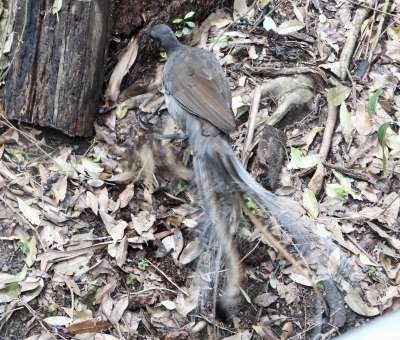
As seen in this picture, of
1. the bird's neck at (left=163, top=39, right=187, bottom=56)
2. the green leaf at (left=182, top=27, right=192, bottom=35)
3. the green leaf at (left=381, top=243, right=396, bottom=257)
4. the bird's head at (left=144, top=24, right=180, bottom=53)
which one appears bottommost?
the green leaf at (left=381, top=243, right=396, bottom=257)

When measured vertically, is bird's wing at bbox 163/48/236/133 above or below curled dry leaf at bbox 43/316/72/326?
above

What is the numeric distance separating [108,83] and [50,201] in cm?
133

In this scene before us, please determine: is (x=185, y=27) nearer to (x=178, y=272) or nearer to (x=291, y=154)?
(x=291, y=154)

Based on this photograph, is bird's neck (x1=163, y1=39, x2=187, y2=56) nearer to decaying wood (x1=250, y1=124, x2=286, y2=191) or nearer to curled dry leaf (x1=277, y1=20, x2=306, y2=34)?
decaying wood (x1=250, y1=124, x2=286, y2=191)

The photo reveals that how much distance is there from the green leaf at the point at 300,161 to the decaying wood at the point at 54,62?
1.95 m

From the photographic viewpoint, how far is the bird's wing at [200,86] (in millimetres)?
4414

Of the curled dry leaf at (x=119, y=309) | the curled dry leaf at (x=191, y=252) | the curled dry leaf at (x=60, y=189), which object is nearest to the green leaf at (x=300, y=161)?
the curled dry leaf at (x=191, y=252)

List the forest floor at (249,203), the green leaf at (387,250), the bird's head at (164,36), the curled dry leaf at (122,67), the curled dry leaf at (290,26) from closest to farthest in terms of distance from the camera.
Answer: the forest floor at (249,203)
the green leaf at (387,250)
the bird's head at (164,36)
the curled dry leaf at (122,67)
the curled dry leaf at (290,26)

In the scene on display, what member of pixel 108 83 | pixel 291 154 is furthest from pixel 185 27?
pixel 291 154

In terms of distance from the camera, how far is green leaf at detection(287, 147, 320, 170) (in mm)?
4914

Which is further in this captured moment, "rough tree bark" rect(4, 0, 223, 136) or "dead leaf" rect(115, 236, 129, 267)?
"rough tree bark" rect(4, 0, 223, 136)

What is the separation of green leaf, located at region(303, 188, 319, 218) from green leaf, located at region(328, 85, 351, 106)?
100cm

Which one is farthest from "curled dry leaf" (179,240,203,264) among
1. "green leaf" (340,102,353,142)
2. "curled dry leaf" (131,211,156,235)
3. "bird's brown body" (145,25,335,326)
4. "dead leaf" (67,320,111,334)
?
"green leaf" (340,102,353,142)

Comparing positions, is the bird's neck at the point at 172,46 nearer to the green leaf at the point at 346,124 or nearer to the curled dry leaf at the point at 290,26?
the curled dry leaf at the point at 290,26
